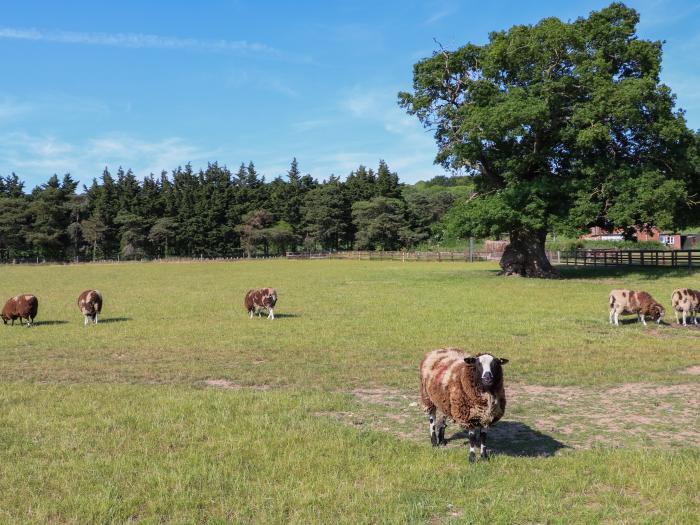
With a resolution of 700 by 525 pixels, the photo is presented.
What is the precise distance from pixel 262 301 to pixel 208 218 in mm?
80808

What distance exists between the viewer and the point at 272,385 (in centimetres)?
1077

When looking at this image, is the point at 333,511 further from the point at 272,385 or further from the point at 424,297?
the point at 424,297

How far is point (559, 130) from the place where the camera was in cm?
3341

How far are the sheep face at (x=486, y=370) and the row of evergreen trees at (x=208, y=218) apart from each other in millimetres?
82633

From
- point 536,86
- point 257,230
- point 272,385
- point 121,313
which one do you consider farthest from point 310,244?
point 272,385

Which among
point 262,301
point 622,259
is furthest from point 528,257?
point 262,301

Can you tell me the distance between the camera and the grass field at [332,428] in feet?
18.2

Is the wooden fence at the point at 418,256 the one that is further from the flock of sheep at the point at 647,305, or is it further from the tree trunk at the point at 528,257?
the flock of sheep at the point at 647,305

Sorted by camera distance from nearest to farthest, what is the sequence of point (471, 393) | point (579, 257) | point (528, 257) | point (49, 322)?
point (471, 393), point (49, 322), point (528, 257), point (579, 257)

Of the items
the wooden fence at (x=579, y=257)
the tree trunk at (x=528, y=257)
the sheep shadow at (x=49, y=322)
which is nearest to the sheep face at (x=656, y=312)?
the tree trunk at (x=528, y=257)

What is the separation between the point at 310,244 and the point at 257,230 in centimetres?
1011

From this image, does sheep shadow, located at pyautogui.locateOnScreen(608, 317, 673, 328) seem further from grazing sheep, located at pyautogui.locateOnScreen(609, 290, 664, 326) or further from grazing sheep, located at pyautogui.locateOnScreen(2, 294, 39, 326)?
grazing sheep, located at pyautogui.locateOnScreen(2, 294, 39, 326)

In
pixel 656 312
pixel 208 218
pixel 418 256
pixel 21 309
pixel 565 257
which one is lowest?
pixel 656 312

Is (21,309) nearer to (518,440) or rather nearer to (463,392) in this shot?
(463,392)
